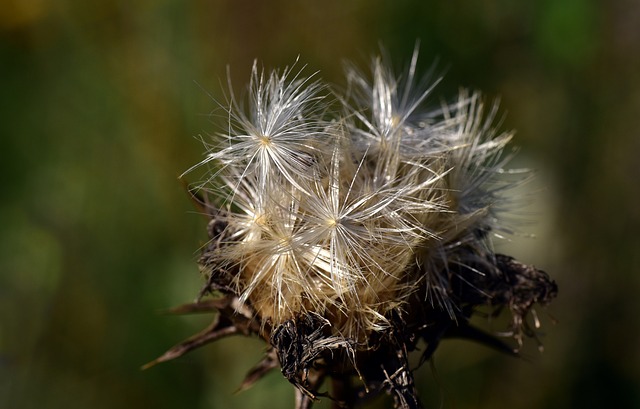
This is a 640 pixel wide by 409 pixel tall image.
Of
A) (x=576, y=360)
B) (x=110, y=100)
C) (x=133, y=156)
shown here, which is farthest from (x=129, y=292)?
(x=576, y=360)

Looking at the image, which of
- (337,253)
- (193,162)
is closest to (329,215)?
(337,253)

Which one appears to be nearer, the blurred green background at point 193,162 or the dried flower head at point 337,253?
the dried flower head at point 337,253

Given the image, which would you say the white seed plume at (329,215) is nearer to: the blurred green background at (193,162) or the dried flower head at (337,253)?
the dried flower head at (337,253)

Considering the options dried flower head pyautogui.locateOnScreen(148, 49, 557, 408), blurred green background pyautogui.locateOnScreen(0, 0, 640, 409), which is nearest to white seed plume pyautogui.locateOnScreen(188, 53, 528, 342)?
dried flower head pyautogui.locateOnScreen(148, 49, 557, 408)

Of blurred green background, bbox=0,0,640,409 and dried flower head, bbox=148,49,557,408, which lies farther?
blurred green background, bbox=0,0,640,409

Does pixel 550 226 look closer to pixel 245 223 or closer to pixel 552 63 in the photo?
pixel 552 63

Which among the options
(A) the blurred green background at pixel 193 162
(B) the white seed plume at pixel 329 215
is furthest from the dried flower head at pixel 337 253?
(A) the blurred green background at pixel 193 162

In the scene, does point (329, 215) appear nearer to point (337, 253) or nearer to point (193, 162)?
point (337, 253)

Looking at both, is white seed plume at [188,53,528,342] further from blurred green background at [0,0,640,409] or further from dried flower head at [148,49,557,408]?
blurred green background at [0,0,640,409]
